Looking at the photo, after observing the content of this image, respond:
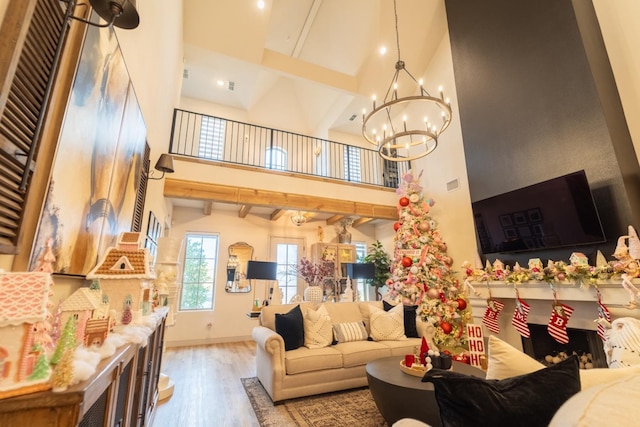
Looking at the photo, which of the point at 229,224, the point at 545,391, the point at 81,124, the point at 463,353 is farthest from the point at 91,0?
the point at 229,224

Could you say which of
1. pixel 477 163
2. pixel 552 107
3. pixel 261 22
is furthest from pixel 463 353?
pixel 261 22

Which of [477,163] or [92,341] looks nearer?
[92,341]

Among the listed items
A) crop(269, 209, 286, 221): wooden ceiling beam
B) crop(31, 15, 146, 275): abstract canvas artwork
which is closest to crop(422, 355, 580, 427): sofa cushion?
crop(31, 15, 146, 275): abstract canvas artwork

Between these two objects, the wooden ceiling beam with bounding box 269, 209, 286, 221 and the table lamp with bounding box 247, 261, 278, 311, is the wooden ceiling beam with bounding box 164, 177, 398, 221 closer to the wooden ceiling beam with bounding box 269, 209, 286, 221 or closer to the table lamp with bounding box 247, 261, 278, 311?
the table lamp with bounding box 247, 261, 278, 311

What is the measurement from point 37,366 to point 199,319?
5.97 m

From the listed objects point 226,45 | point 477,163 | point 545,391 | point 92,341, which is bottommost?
point 545,391

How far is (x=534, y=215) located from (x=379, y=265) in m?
4.18

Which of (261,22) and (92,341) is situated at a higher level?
(261,22)

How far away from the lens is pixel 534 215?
3.22m

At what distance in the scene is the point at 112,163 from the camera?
174cm

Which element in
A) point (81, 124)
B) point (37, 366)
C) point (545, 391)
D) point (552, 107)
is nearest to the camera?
point (37, 366)

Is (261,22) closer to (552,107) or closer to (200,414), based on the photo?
(552,107)

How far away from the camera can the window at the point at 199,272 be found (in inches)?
244

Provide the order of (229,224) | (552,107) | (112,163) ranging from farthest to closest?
1. (229,224)
2. (552,107)
3. (112,163)
